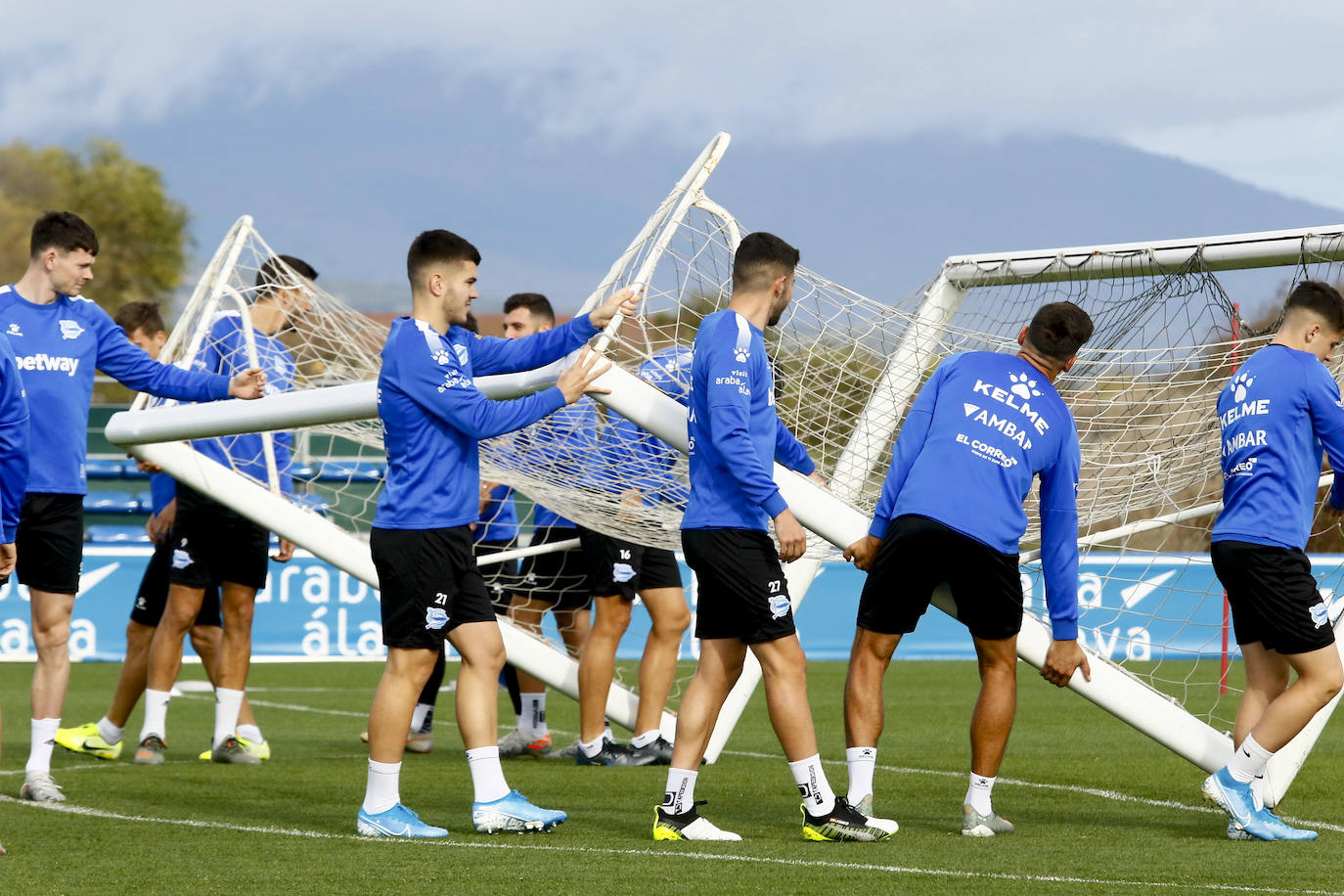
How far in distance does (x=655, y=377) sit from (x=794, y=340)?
0.79 meters

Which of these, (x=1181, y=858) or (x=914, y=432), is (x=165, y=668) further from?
(x=1181, y=858)

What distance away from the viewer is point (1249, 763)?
5316mm

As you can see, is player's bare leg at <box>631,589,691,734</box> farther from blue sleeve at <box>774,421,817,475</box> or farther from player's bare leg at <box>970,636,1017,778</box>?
player's bare leg at <box>970,636,1017,778</box>

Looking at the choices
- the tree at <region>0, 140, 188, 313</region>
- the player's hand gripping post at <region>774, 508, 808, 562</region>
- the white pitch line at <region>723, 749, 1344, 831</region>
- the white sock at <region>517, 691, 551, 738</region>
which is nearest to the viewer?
the player's hand gripping post at <region>774, 508, 808, 562</region>

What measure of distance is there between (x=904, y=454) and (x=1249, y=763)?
1573mm

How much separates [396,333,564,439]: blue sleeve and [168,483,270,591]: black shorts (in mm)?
2808

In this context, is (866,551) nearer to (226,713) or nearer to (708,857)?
(708,857)

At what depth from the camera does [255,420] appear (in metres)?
6.32

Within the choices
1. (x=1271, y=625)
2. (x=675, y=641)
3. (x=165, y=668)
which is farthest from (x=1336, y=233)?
(x=165, y=668)

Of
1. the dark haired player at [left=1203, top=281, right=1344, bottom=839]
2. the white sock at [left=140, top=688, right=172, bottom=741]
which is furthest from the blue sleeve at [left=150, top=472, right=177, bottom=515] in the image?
the dark haired player at [left=1203, top=281, right=1344, bottom=839]

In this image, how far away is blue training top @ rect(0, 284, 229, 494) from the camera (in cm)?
605

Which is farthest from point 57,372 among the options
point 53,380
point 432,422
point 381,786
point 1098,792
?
point 1098,792

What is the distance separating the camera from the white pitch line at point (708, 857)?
4258 millimetres

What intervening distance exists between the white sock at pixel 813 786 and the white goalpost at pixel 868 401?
1219mm
